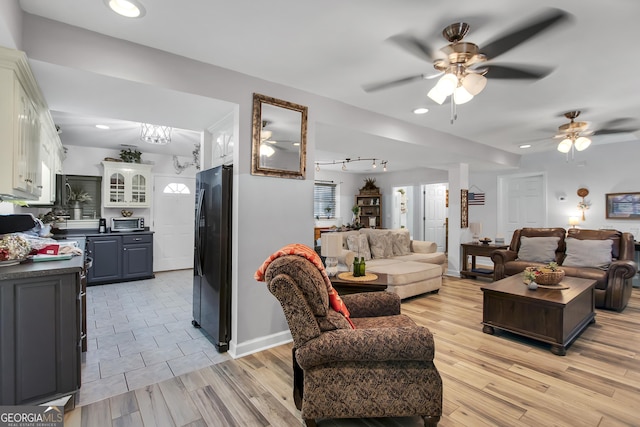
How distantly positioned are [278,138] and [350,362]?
2.07 meters

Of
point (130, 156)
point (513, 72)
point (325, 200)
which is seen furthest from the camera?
point (325, 200)

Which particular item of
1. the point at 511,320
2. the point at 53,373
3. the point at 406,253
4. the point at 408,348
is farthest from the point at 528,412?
the point at 406,253

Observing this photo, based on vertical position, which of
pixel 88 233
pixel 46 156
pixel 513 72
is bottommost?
pixel 88 233

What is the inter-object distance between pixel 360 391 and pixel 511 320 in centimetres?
222

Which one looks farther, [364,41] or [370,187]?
[370,187]

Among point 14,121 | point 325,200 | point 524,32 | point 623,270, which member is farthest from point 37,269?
point 325,200

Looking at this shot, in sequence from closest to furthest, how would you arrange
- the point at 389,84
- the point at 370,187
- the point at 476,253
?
1. the point at 389,84
2. the point at 476,253
3. the point at 370,187

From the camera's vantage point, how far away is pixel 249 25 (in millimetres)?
2072

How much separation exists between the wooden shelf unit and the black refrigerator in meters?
6.78

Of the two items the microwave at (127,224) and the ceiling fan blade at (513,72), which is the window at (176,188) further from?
the ceiling fan blade at (513,72)

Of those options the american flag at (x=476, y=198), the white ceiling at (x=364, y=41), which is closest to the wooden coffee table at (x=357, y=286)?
the white ceiling at (x=364, y=41)

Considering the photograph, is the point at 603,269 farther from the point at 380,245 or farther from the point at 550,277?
the point at 380,245

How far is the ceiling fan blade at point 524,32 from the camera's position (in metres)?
1.82

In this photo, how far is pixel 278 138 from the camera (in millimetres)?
2945
